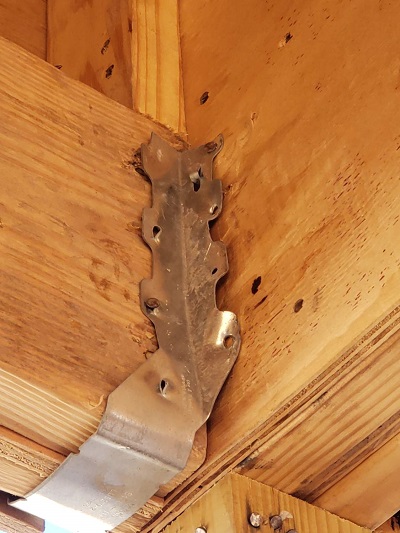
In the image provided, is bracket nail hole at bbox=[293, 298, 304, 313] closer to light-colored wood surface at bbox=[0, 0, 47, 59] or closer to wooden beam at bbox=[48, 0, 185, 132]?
wooden beam at bbox=[48, 0, 185, 132]

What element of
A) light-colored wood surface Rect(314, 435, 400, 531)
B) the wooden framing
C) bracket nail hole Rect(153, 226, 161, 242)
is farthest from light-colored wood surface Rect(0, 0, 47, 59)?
light-colored wood surface Rect(314, 435, 400, 531)

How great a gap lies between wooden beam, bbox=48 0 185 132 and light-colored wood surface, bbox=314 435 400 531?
1.43 feet

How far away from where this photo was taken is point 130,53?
1146 millimetres

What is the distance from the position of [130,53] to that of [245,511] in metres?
0.58

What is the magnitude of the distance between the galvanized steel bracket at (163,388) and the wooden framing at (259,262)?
15mm

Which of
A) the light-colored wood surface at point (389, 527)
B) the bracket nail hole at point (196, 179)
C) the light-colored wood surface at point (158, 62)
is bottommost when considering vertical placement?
the light-colored wood surface at point (389, 527)

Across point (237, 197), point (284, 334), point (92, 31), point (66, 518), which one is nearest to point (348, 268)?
point (284, 334)

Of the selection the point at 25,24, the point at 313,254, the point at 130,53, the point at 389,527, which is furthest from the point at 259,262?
the point at 25,24

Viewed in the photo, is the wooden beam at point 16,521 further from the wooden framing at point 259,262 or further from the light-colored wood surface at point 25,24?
the light-colored wood surface at point 25,24

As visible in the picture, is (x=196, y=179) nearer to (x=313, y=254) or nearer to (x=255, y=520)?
(x=313, y=254)

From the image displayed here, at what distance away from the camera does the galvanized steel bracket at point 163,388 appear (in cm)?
76

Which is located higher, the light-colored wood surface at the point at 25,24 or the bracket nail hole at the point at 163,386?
the light-colored wood surface at the point at 25,24

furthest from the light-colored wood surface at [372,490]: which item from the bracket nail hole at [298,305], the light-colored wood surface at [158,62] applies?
the light-colored wood surface at [158,62]

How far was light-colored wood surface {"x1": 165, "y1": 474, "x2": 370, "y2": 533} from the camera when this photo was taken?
0.78 metres
